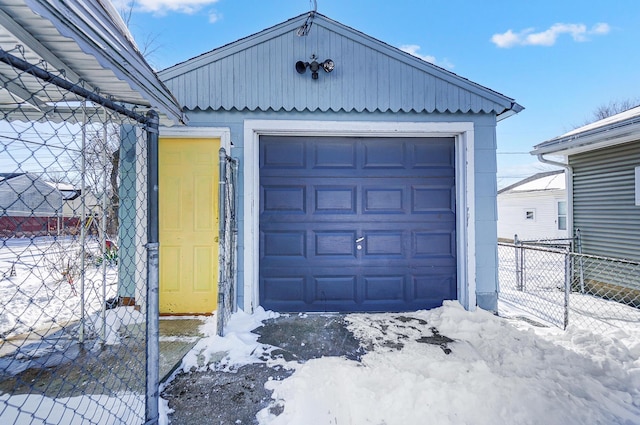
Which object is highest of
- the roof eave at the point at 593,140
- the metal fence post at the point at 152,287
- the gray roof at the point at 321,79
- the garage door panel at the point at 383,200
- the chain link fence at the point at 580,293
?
the gray roof at the point at 321,79

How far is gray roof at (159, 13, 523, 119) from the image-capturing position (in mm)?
3719

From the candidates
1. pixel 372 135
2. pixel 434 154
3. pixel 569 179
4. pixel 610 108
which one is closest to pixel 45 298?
pixel 372 135

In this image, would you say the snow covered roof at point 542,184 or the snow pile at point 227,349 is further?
the snow covered roof at point 542,184

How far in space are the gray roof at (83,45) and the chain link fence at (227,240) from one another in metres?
0.93

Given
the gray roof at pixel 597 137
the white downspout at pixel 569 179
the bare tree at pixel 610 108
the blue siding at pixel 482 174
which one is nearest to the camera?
the blue siding at pixel 482 174

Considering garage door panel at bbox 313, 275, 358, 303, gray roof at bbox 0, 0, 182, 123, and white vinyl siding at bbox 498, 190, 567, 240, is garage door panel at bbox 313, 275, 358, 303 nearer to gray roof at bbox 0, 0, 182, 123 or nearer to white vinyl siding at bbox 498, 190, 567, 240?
gray roof at bbox 0, 0, 182, 123

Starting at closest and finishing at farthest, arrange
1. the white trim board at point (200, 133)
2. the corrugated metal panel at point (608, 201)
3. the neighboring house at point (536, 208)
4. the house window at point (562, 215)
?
the white trim board at point (200, 133) → the corrugated metal panel at point (608, 201) → the house window at point (562, 215) → the neighboring house at point (536, 208)

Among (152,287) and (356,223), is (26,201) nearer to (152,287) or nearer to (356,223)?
(152,287)

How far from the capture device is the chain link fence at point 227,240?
298 cm

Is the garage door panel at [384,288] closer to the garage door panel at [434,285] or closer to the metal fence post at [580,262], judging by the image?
the garage door panel at [434,285]

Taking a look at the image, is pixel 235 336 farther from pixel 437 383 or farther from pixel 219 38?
pixel 219 38

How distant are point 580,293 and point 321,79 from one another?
671cm

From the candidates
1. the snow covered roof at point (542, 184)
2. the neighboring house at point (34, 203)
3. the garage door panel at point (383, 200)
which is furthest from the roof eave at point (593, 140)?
the snow covered roof at point (542, 184)

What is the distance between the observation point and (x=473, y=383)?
2.21 meters
